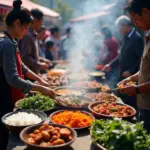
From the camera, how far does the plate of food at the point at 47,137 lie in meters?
1.99

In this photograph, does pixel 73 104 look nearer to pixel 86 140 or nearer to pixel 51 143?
pixel 86 140

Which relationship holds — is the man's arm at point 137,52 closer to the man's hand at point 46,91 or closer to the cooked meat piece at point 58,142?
the man's hand at point 46,91

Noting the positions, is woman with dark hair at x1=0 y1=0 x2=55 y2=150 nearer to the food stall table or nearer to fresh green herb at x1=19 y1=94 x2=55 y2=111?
fresh green herb at x1=19 y1=94 x2=55 y2=111

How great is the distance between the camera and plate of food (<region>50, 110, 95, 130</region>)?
2548mm

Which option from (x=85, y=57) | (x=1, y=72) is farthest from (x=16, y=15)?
(x=85, y=57)

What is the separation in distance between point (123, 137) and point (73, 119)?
0.92 meters

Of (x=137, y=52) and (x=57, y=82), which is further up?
(x=137, y=52)

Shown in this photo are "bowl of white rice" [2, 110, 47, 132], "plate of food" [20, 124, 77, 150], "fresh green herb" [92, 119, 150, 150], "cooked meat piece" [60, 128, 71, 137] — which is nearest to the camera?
"fresh green herb" [92, 119, 150, 150]

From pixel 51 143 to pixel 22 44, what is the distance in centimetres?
272

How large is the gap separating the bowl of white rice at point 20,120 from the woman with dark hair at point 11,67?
0.29m

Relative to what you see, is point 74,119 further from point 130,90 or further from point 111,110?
point 130,90

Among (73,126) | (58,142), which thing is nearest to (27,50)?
(73,126)

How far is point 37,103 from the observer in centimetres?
311

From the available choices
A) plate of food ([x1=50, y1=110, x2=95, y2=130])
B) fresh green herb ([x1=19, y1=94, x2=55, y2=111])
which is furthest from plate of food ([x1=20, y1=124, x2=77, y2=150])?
fresh green herb ([x1=19, y1=94, x2=55, y2=111])
